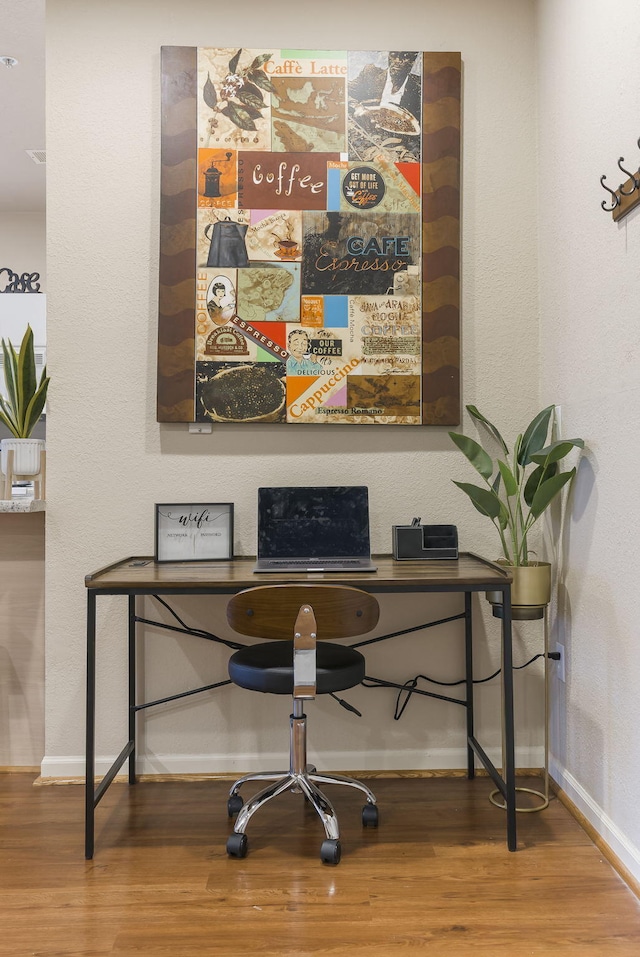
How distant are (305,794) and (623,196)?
1898mm

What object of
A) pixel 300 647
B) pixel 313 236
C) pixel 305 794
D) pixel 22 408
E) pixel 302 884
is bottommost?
pixel 302 884

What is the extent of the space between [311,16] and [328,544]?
6.34ft

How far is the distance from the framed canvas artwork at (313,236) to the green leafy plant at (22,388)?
464mm

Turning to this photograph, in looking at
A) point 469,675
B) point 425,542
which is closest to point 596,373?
point 425,542

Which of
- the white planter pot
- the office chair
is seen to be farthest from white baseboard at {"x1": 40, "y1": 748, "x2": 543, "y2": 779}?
the white planter pot

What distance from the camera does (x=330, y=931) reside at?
167 cm

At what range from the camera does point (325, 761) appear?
8.52 ft

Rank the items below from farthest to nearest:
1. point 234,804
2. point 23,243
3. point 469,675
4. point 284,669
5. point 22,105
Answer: point 23,243 < point 22,105 < point 469,675 < point 234,804 < point 284,669

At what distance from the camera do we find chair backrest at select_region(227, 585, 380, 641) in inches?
75.0

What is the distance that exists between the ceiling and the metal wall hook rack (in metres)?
2.26

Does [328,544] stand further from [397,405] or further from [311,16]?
[311,16]

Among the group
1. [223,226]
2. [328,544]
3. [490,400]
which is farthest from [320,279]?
[328,544]

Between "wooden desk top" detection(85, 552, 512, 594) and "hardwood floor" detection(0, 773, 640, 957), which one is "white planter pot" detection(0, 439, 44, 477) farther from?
"hardwood floor" detection(0, 773, 640, 957)

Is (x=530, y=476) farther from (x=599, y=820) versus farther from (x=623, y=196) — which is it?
(x=599, y=820)
